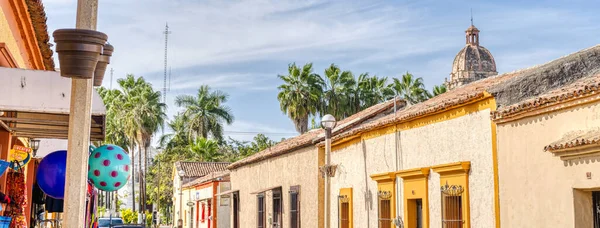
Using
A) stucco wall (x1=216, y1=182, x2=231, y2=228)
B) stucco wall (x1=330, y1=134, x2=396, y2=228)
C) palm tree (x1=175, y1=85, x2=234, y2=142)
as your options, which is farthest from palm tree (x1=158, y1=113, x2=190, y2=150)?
stucco wall (x1=330, y1=134, x2=396, y2=228)

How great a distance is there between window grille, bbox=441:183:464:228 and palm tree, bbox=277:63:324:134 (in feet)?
96.1

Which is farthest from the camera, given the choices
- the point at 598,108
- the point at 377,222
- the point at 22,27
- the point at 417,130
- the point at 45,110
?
the point at 377,222

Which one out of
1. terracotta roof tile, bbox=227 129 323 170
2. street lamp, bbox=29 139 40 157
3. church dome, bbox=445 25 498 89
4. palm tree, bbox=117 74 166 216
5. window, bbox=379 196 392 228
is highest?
church dome, bbox=445 25 498 89

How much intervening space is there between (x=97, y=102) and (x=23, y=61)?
3525 mm

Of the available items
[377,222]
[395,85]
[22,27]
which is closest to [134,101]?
[395,85]

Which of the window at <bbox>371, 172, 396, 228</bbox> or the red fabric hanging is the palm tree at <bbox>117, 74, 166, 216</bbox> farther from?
the red fabric hanging

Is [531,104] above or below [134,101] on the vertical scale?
below

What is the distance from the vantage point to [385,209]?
13812 mm

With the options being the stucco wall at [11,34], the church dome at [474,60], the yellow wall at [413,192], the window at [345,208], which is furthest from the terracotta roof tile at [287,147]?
the church dome at [474,60]

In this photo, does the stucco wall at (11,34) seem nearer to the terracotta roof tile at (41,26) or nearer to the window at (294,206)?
Answer: the terracotta roof tile at (41,26)

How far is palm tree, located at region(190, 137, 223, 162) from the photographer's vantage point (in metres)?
50.5

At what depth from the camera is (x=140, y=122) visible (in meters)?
50.9

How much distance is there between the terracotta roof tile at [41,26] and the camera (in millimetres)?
8500

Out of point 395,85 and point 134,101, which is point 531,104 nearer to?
point 395,85
